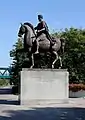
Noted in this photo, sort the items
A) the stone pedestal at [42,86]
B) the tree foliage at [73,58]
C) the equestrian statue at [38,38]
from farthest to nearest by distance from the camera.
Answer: the tree foliage at [73,58]
the equestrian statue at [38,38]
the stone pedestal at [42,86]

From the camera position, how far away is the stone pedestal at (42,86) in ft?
71.5

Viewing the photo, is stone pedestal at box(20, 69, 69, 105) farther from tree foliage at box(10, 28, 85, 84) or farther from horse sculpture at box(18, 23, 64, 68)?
tree foliage at box(10, 28, 85, 84)

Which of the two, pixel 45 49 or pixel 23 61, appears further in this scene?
pixel 23 61

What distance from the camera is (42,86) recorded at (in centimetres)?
2197

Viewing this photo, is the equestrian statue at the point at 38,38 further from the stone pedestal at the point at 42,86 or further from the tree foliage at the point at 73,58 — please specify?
the tree foliage at the point at 73,58

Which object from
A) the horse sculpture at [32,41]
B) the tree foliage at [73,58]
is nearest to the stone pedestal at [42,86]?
the horse sculpture at [32,41]

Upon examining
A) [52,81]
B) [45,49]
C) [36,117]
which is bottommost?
[36,117]

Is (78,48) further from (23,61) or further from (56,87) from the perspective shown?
(56,87)

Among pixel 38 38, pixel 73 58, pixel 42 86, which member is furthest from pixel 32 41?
pixel 73 58

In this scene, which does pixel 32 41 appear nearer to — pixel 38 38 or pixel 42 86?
pixel 38 38

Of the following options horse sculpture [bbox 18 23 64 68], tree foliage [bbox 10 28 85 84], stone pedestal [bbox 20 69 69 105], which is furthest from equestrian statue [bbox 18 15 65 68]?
tree foliage [bbox 10 28 85 84]

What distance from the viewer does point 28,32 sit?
73.4 ft

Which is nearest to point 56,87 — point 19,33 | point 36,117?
point 19,33

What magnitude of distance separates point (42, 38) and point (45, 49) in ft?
2.30
